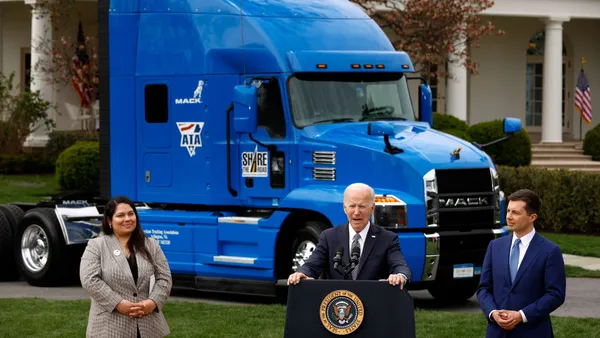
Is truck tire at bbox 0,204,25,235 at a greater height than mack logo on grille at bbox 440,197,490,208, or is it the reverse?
mack logo on grille at bbox 440,197,490,208

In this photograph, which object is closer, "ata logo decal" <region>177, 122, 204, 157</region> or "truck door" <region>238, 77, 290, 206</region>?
"truck door" <region>238, 77, 290, 206</region>

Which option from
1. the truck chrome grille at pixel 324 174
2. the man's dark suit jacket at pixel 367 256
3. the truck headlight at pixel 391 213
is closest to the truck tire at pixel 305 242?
the truck chrome grille at pixel 324 174

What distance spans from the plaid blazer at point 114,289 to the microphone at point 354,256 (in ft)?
4.50

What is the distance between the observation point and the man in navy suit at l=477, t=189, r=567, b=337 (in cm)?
797

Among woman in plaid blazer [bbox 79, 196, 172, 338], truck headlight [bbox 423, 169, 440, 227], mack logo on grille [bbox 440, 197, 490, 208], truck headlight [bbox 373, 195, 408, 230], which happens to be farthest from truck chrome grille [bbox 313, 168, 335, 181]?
woman in plaid blazer [bbox 79, 196, 172, 338]

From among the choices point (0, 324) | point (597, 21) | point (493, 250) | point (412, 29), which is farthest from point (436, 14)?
point (493, 250)

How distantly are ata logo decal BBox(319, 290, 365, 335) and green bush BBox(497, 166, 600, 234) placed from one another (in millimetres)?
14852

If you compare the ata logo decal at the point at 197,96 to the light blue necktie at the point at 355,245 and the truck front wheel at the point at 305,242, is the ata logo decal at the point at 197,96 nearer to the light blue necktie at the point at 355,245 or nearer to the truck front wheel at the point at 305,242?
the truck front wheel at the point at 305,242

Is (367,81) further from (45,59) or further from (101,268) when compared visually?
(45,59)

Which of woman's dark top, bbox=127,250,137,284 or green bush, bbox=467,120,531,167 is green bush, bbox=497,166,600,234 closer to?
green bush, bbox=467,120,531,167

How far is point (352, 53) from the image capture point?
1481cm

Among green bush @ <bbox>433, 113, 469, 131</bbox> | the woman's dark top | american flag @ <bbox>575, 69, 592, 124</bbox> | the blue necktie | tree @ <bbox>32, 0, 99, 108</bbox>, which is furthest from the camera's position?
american flag @ <bbox>575, 69, 592, 124</bbox>

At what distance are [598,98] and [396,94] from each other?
28.3 metres

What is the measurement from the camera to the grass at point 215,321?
1230 cm
